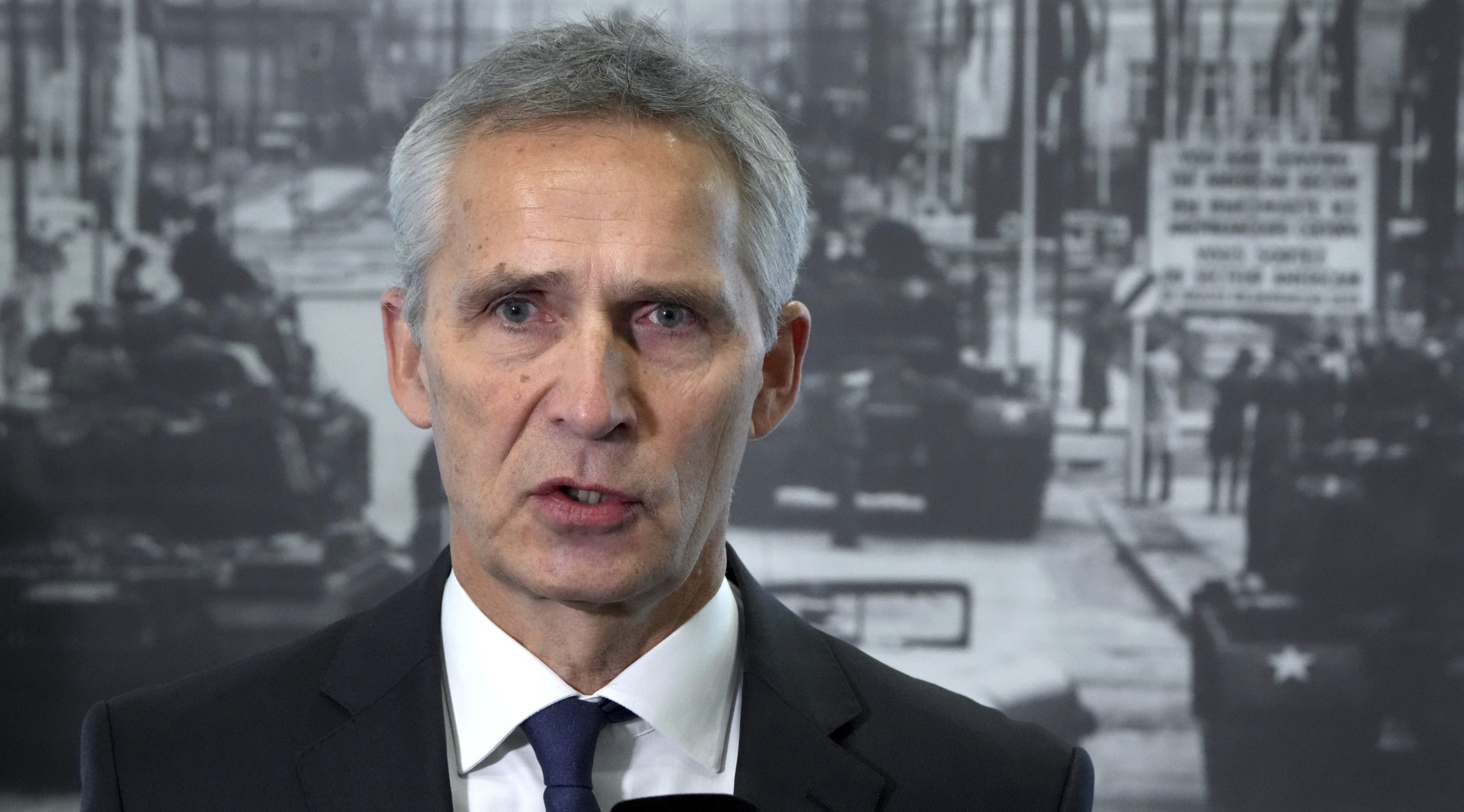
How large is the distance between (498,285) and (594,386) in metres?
0.11

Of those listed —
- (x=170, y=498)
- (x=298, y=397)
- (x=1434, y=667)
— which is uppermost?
(x=298, y=397)

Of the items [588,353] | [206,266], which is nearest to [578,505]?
[588,353]

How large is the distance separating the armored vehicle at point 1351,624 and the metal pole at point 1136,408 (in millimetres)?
310

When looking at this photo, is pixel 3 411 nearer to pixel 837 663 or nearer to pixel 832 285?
pixel 832 285

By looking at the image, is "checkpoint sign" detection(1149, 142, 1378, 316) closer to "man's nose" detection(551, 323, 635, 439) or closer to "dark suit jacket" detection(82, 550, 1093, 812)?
"dark suit jacket" detection(82, 550, 1093, 812)

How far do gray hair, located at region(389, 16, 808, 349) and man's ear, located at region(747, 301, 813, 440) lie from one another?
0.04 m

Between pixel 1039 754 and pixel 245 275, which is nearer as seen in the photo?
pixel 1039 754

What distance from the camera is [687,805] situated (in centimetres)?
87

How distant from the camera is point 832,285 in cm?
352

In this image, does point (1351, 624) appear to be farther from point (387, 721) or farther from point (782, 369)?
point (387, 721)

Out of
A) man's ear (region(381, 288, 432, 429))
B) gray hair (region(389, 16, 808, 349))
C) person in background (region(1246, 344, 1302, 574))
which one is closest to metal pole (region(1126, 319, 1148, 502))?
person in background (region(1246, 344, 1302, 574))

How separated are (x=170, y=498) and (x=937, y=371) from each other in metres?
1.89

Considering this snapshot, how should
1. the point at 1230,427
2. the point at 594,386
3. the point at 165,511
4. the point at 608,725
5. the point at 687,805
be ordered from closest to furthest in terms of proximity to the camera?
the point at 687,805 → the point at 594,386 → the point at 608,725 → the point at 165,511 → the point at 1230,427

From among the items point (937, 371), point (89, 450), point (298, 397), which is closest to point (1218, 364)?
point (937, 371)
